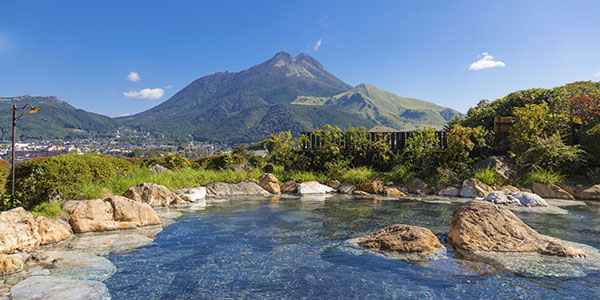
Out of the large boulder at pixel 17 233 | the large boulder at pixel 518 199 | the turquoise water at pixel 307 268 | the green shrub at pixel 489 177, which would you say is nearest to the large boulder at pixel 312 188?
the turquoise water at pixel 307 268

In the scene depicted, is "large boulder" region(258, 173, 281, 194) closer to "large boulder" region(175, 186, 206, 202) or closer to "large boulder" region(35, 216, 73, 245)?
"large boulder" region(175, 186, 206, 202)

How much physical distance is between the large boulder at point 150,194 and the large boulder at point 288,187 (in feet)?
17.6

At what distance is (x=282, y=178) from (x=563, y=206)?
11405mm

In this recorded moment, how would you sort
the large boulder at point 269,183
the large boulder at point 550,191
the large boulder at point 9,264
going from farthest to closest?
the large boulder at point 269,183
the large boulder at point 550,191
the large boulder at point 9,264

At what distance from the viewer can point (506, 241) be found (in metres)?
6.48

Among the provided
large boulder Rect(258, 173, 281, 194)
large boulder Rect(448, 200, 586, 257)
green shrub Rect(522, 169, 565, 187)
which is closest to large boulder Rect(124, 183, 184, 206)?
large boulder Rect(258, 173, 281, 194)

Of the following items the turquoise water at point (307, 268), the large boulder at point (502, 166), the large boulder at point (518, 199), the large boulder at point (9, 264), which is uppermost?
the large boulder at point (502, 166)

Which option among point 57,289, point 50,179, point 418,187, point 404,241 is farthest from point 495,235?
point 50,179

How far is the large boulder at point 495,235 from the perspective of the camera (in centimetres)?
629

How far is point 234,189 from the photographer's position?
15023mm

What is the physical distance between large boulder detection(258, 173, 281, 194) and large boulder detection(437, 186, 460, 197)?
7.17 meters

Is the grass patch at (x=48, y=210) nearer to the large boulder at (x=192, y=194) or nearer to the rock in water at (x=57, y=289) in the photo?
the rock in water at (x=57, y=289)

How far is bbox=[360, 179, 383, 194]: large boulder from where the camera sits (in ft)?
49.0

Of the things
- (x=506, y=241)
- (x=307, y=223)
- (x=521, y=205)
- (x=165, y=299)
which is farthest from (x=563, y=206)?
(x=165, y=299)
